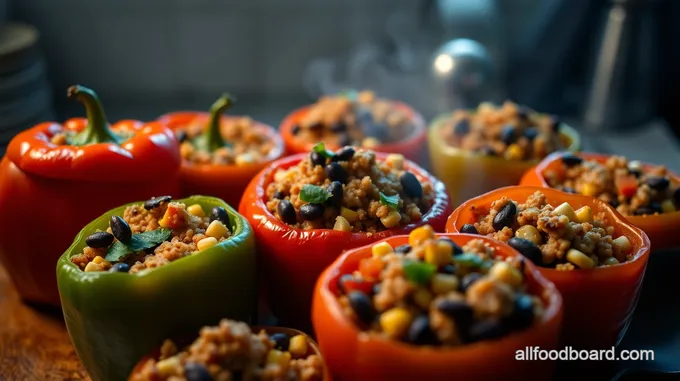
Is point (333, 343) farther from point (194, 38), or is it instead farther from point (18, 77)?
point (194, 38)

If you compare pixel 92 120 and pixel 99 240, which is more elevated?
pixel 92 120

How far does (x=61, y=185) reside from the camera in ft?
8.04

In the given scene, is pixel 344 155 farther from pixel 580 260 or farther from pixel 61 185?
pixel 61 185

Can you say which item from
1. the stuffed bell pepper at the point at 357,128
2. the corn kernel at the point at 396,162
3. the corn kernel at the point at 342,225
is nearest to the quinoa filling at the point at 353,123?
the stuffed bell pepper at the point at 357,128

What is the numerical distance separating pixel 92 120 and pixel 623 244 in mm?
1773

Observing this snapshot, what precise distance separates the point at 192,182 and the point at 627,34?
7.76 ft

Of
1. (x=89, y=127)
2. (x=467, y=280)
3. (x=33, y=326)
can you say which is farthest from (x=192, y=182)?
(x=467, y=280)

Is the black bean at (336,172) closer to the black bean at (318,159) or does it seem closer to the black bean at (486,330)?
the black bean at (318,159)

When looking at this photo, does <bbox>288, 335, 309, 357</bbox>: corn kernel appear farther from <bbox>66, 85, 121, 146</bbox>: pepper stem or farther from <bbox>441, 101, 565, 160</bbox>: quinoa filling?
<bbox>441, 101, 565, 160</bbox>: quinoa filling

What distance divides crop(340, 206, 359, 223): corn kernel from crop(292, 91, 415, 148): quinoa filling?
80 cm

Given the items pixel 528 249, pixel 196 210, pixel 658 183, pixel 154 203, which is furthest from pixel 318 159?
pixel 658 183

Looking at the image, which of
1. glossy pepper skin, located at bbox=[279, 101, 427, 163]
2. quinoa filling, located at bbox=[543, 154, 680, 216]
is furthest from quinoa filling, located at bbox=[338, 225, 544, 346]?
glossy pepper skin, located at bbox=[279, 101, 427, 163]

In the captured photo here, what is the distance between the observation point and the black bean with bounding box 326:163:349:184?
2307 millimetres

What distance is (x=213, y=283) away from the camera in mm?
2094
